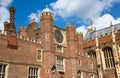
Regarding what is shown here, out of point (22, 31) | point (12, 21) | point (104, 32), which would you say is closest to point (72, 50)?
point (22, 31)

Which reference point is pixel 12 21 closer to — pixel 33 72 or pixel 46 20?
pixel 46 20

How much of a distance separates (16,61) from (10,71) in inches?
57.1

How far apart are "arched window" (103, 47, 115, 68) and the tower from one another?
1398 cm

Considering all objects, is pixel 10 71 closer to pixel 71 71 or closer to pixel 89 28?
pixel 71 71

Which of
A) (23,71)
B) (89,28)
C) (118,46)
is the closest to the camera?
(23,71)

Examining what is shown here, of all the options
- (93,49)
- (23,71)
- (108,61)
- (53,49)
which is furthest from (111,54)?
(23,71)

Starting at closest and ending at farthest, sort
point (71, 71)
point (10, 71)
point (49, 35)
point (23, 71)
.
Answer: point (10, 71), point (23, 71), point (49, 35), point (71, 71)

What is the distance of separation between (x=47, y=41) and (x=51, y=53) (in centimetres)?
179

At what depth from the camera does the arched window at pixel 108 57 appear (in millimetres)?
34812

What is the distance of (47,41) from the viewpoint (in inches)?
1020

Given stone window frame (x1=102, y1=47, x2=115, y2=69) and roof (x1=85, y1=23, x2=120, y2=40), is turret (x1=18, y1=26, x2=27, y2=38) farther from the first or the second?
roof (x1=85, y1=23, x2=120, y2=40)

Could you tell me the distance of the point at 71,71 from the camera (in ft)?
92.5

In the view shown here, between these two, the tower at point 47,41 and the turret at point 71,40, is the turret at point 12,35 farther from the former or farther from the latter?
the turret at point 71,40

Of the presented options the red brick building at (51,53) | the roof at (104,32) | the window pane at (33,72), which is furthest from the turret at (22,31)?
the roof at (104,32)
